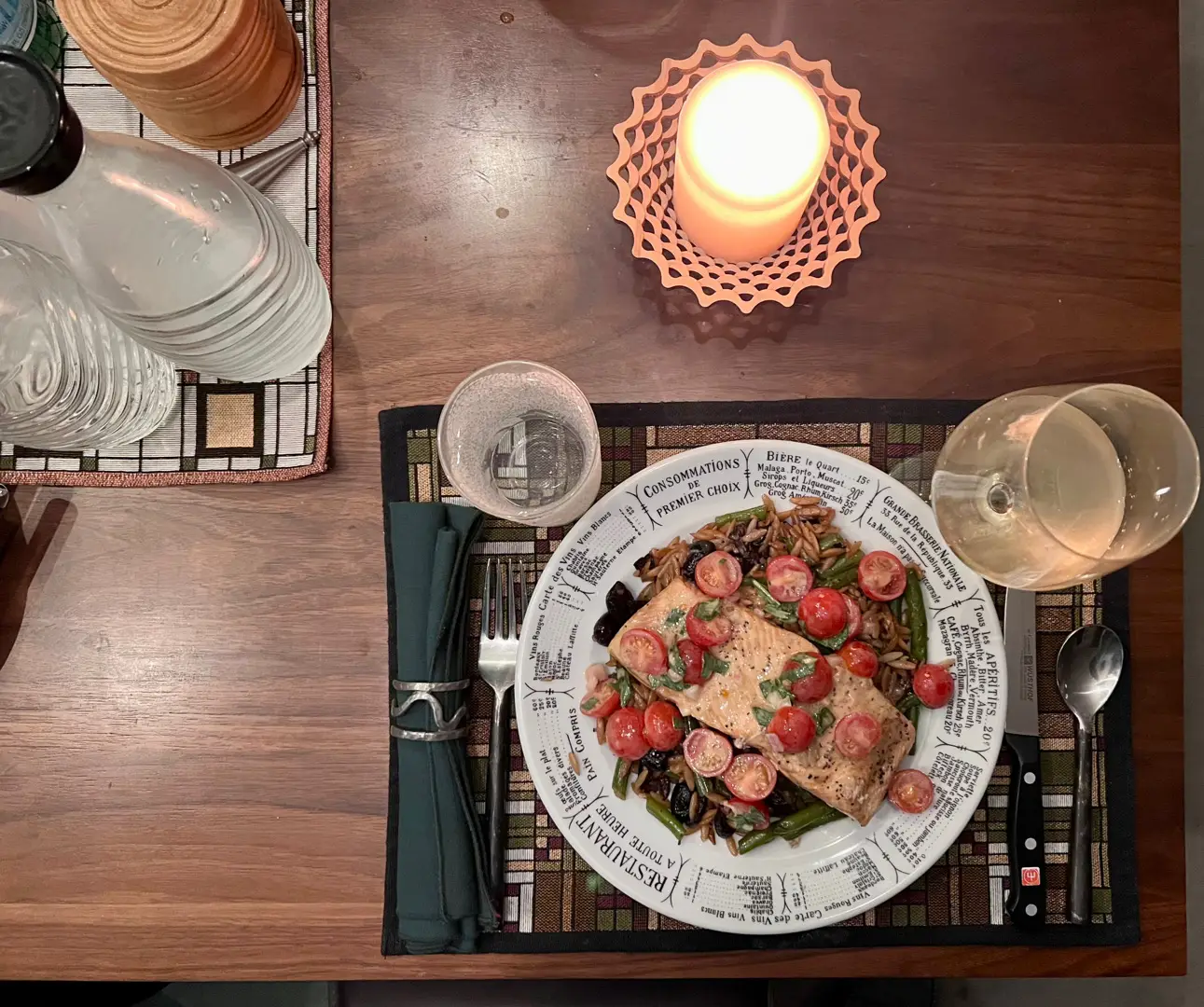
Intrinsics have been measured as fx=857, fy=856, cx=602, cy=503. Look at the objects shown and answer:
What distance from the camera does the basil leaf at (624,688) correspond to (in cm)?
Result: 119

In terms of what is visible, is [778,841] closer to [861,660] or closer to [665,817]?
[665,817]

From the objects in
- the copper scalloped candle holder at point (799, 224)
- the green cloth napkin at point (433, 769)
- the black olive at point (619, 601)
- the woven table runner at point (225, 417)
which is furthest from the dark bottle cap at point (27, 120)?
the black olive at point (619, 601)

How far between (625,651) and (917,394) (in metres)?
0.57

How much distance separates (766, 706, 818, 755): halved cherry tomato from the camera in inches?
44.8

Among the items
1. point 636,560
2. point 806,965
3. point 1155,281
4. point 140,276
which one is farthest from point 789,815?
point 140,276

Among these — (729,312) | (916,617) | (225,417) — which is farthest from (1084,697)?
(225,417)

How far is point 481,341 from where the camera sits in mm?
1255

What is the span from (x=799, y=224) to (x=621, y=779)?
2.69 feet

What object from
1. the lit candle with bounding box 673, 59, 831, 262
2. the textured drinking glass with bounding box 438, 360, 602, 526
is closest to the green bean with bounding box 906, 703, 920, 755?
the textured drinking glass with bounding box 438, 360, 602, 526

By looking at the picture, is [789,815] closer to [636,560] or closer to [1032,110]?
[636,560]

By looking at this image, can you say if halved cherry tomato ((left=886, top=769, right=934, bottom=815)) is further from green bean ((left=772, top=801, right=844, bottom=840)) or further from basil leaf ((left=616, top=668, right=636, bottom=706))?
basil leaf ((left=616, top=668, right=636, bottom=706))

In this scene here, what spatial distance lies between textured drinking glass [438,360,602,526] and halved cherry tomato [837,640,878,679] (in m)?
0.41

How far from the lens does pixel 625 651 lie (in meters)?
1.16

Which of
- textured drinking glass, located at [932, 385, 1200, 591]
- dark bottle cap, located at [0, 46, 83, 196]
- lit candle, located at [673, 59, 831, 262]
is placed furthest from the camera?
lit candle, located at [673, 59, 831, 262]
